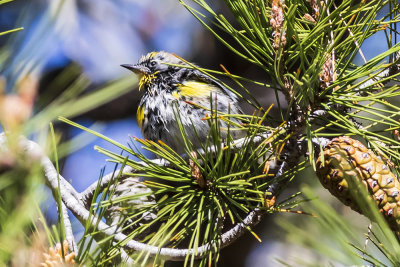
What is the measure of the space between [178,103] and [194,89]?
10 cm

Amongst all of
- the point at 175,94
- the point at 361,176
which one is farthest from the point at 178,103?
the point at 361,176

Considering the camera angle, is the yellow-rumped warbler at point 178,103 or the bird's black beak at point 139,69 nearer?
the yellow-rumped warbler at point 178,103

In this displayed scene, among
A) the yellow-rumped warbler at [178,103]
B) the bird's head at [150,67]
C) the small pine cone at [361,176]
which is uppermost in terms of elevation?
the bird's head at [150,67]

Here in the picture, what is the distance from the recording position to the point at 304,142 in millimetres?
1227

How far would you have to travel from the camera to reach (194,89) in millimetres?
2211

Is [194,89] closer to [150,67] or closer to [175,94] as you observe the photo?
[175,94]

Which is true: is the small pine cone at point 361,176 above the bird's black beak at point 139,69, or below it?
below

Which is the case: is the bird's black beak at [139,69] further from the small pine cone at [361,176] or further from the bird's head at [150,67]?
the small pine cone at [361,176]

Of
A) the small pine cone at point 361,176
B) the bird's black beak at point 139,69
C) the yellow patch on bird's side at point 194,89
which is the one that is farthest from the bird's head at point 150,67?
the small pine cone at point 361,176

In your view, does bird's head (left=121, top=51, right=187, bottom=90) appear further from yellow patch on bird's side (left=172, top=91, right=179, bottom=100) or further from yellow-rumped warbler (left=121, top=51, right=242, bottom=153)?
yellow patch on bird's side (left=172, top=91, right=179, bottom=100)

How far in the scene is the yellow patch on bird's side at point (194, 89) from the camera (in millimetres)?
2201

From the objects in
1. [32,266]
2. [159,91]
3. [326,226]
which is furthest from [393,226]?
[159,91]

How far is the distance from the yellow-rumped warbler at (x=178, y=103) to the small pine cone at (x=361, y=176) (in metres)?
0.98

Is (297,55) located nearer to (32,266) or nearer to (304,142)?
(304,142)
